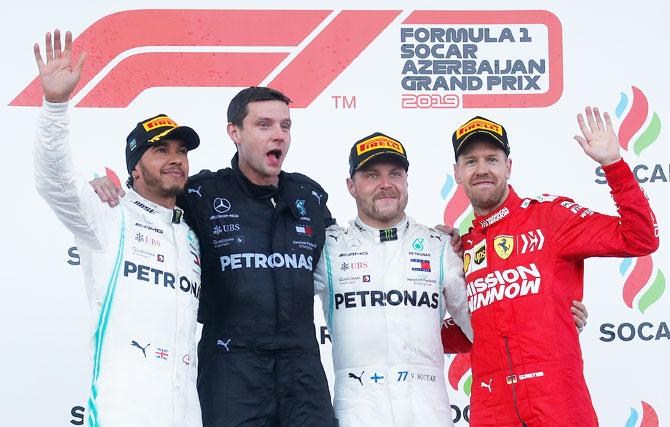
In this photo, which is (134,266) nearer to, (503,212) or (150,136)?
(150,136)

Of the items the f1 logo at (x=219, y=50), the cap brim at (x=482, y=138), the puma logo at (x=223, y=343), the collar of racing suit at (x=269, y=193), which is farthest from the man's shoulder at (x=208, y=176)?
the f1 logo at (x=219, y=50)

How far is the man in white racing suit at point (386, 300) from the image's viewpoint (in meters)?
2.86

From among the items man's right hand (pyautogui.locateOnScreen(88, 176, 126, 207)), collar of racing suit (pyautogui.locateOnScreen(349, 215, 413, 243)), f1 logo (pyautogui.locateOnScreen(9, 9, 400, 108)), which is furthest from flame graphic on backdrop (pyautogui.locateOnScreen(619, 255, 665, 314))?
man's right hand (pyautogui.locateOnScreen(88, 176, 126, 207))

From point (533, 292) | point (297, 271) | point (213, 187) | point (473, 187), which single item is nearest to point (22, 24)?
point (213, 187)

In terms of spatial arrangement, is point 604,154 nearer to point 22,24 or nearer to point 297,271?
point 297,271

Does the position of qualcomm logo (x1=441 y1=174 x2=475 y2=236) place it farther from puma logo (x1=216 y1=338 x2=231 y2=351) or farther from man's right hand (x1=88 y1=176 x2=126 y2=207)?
man's right hand (x1=88 y1=176 x2=126 y2=207)

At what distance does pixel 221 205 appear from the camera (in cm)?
288

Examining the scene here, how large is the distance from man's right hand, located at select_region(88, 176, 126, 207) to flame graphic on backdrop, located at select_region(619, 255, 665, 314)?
226 cm

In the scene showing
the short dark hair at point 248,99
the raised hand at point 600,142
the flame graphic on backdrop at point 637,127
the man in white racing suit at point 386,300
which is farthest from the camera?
the flame graphic on backdrop at point 637,127

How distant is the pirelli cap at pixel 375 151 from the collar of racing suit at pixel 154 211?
0.67 m

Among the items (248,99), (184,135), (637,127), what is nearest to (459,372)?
(637,127)

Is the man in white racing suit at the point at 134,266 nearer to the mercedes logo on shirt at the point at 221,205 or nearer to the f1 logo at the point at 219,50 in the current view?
the mercedes logo on shirt at the point at 221,205

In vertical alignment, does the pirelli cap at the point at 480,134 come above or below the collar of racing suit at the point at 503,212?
above

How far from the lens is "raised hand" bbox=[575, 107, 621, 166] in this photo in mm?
2623
